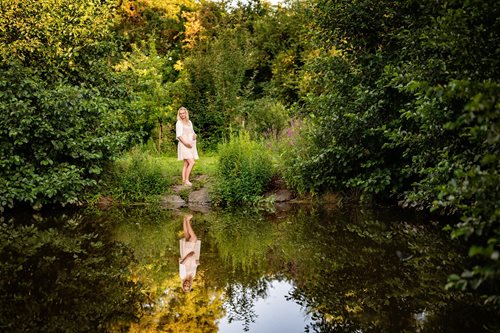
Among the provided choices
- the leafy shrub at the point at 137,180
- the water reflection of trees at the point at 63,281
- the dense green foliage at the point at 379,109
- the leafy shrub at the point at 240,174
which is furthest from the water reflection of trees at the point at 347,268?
the leafy shrub at the point at 137,180

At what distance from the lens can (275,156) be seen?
47.1ft

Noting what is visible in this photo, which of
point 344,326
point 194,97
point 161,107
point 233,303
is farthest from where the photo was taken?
point 194,97

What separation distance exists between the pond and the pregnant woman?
12.6ft

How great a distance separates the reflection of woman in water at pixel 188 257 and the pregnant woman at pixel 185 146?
419 centimetres

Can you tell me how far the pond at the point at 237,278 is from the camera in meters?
4.84

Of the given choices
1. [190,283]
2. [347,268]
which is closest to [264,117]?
[347,268]

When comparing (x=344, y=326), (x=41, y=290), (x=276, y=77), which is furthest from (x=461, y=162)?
(x=276, y=77)

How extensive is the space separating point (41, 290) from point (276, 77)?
1837cm

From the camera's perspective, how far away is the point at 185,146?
14297 mm

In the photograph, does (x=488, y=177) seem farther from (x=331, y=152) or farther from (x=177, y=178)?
(x=177, y=178)

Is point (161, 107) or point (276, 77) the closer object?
point (161, 107)

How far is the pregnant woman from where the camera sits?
14.3 meters

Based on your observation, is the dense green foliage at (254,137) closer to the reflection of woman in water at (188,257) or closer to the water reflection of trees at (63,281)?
the water reflection of trees at (63,281)

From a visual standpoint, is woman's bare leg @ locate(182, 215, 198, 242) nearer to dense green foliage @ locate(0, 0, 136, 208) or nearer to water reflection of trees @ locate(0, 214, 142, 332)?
water reflection of trees @ locate(0, 214, 142, 332)
